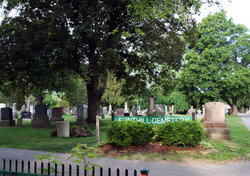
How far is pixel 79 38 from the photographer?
18.3 metres

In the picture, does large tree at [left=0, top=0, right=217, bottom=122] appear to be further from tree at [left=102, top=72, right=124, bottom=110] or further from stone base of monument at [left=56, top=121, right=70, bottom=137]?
tree at [left=102, top=72, right=124, bottom=110]

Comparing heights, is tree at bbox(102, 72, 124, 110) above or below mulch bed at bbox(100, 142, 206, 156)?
above

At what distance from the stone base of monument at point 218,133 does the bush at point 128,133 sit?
5940 mm

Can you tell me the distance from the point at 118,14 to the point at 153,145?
12.8 metres

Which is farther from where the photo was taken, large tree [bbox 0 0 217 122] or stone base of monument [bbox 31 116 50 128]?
stone base of monument [bbox 31 116 50 128]

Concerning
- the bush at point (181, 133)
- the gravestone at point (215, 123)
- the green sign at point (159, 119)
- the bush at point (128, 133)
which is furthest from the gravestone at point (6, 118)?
the bush at point (181, 133)

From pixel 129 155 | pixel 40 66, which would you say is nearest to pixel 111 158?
pixel 129 155

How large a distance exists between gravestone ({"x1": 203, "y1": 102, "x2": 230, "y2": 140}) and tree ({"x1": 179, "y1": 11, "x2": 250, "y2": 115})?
25.6 metres

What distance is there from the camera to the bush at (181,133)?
9.27 metres

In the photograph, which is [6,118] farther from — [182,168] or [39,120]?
[182,168]

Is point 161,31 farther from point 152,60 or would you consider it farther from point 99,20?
point 99,20

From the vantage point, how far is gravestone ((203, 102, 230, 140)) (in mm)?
14203

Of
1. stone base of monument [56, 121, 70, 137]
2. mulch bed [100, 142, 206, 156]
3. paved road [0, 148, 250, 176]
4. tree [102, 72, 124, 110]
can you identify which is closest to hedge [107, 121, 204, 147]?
mulch bed [100, 142, 206, 156]

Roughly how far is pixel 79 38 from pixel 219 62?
1177 inches
